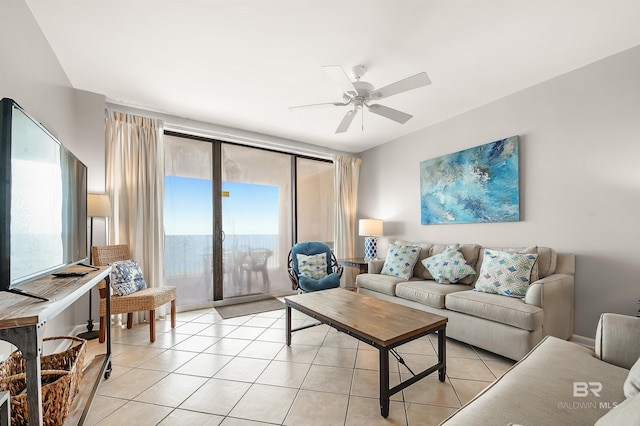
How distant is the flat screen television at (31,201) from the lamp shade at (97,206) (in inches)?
40.6

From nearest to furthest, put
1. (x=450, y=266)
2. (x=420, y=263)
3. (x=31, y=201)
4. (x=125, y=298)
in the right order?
1. (x=31, y=201)
2. (x=125, y=298)
3. (x=450, y=266)
4. (x=420, y=263)

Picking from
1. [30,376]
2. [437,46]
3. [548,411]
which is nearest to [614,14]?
[437,46]

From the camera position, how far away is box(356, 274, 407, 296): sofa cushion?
3.34 metres

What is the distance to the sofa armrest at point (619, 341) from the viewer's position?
132 cm

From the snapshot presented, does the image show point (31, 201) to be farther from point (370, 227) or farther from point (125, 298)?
point (370, 227)

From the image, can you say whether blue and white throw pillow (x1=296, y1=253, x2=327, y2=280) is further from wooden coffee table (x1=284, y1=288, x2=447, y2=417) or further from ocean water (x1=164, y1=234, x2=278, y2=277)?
wooden coffee table (x1=284, y1=288, x2=447, y2=417)

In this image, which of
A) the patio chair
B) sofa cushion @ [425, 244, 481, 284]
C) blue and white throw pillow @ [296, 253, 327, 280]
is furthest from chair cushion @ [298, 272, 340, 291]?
sofa cushion @ [425, 244, 481, 284]

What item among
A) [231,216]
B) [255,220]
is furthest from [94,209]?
[255,220]

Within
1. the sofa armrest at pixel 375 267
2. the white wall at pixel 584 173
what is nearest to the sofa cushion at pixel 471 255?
the white wall at pixel 584 173

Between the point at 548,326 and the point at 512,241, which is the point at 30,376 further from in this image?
the point at 512,241

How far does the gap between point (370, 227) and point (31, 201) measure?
149 inches

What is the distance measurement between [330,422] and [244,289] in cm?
288

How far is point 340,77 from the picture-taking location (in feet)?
6.89

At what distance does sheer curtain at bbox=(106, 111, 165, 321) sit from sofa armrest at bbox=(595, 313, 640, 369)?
3890 mm
